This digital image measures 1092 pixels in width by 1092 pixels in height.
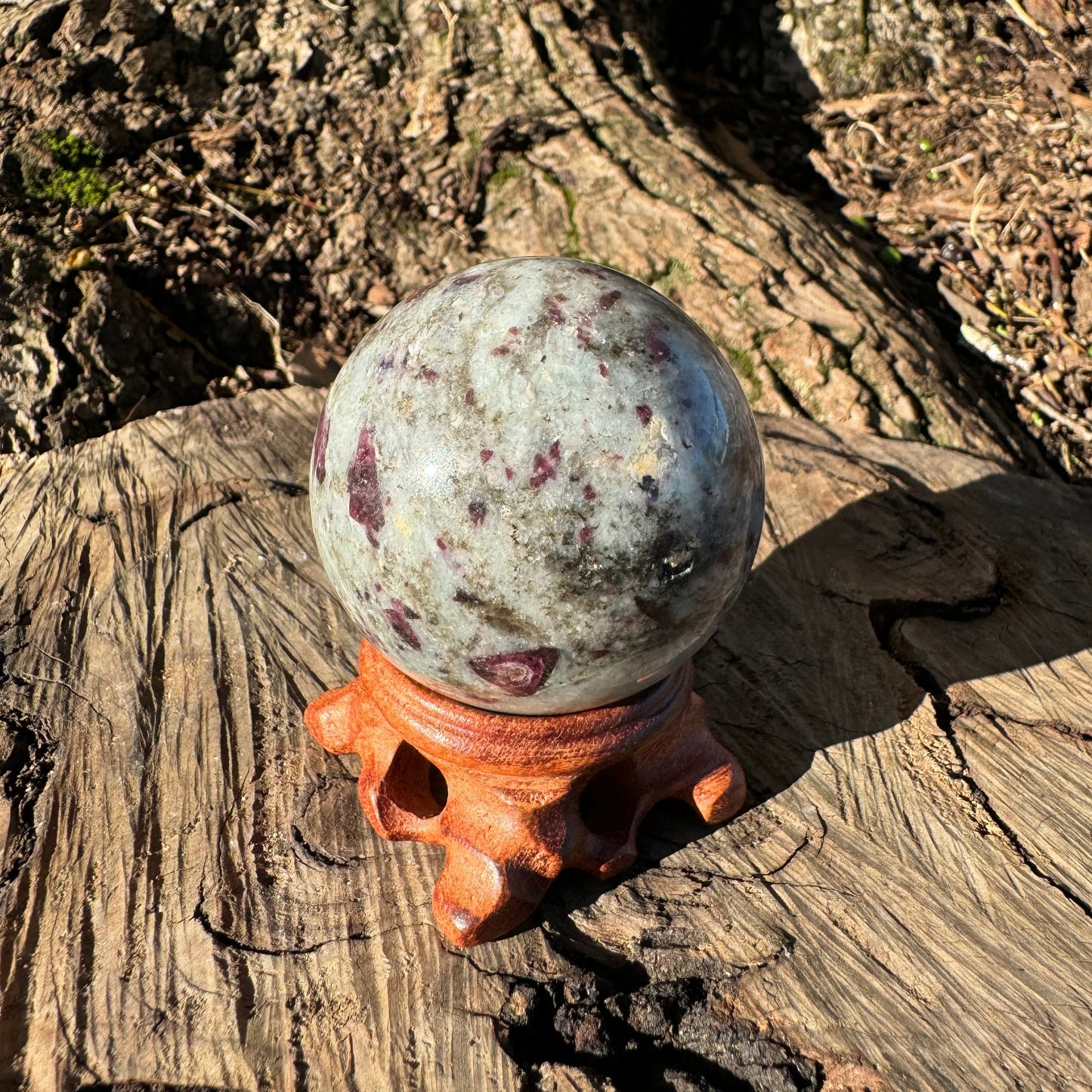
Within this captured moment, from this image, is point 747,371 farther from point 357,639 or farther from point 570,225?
point 357,639

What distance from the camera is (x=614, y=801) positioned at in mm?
2180

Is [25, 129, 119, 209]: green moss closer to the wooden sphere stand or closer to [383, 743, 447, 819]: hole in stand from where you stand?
the wooden sphere stand

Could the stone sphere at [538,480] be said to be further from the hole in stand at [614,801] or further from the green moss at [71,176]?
the green moss at [71,176]

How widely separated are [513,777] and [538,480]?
25.0 inches

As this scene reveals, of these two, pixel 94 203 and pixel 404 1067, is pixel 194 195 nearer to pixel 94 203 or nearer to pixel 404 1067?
pixel 94 203

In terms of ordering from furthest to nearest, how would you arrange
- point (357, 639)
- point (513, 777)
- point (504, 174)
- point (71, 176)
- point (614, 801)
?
point (504, 174), point (71, 176), point (357, 639), point (614, 801), point (513, 777)

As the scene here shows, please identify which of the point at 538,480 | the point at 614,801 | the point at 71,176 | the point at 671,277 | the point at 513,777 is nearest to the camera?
the point at 538,480

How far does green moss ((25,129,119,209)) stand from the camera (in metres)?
3.59

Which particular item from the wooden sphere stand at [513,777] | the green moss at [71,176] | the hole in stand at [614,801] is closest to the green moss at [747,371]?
the wooden sphere stand at [513,777]

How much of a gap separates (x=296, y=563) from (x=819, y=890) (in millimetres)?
1375

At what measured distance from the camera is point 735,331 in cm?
338

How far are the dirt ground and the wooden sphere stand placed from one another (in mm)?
1608

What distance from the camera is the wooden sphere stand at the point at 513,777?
1.94m

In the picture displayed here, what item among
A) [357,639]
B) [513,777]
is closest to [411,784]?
[513,777]
